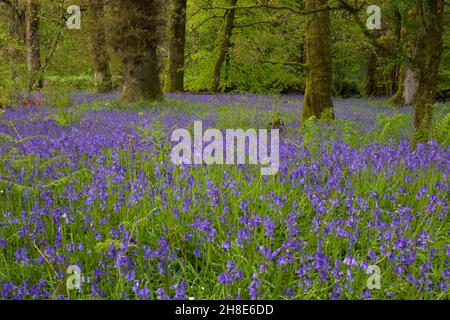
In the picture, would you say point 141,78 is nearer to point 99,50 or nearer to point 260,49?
point 99,50

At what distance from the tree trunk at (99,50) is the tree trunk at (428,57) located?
12.6 m

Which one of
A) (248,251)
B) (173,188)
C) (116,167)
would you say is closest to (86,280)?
(248,251)

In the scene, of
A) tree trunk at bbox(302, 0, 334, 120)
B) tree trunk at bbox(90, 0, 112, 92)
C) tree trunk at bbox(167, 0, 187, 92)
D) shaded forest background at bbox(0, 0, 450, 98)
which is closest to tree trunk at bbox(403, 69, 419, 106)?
shaded forest background at bbox(0, 0, 450, 98)

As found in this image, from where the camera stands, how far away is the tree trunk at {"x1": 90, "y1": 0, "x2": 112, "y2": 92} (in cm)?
1692

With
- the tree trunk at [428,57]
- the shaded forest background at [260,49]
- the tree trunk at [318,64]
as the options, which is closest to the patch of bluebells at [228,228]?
the tree trunk at [428,57]

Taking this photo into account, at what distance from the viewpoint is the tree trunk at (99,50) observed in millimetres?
16923

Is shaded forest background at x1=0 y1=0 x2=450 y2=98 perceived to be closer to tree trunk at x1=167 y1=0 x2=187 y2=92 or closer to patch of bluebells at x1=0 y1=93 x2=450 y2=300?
tree trunk at x1=167 y1=0 x2=187 y2=92

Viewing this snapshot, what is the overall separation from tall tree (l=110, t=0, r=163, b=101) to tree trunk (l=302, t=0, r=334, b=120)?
204 inches

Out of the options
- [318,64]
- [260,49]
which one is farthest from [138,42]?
[260,49]

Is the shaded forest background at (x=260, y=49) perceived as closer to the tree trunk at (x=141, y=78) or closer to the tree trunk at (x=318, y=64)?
the tree trunk at (x=141, y=78)

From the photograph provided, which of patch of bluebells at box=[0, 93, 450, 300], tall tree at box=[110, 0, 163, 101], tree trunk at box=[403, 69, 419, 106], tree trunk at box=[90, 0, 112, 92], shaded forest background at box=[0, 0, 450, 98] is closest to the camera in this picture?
patch of bluebells at box=[0, 93, 450, 300]

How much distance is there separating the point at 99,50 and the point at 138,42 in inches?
241

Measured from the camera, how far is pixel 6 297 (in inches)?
90.7
